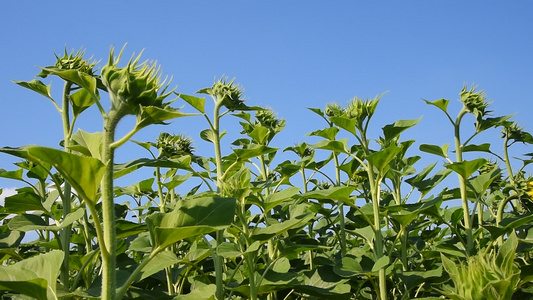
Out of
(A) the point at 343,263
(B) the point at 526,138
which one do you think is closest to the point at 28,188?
(A) the point at 343,263

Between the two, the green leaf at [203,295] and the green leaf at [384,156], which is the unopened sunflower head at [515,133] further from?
the green leaf at [203,295]

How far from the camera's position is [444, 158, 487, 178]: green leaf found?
318 cm

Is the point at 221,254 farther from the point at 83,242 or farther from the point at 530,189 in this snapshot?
the point at 530,189

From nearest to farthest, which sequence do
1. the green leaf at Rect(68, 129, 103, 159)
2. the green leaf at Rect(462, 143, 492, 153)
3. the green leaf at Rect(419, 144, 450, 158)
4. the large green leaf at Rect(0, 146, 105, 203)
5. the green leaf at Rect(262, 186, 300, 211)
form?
the large green leaf at Rect(0, 146, 105, 203)
the green leaf at Rect(68, 129, 103, 159)
the green leaf at Rect(262, 186, 300, 211)
the green leaf at Rect(419, 144, 450, 158)
the green leaf at Rect(462, 143, 492, 153)

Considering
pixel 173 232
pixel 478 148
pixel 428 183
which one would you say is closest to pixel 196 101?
pixel 173 232

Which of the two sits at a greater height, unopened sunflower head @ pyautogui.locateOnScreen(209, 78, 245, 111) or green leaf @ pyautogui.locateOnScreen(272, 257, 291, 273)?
unopened sunflower head @ pyautogui.locateOnScreen(209, 78, 245, 111)

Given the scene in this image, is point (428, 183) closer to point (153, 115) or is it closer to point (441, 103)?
point (441, 103)

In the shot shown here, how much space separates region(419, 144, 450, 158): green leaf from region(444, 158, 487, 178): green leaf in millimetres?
301

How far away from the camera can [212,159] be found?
4215mm

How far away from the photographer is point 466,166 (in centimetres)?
322

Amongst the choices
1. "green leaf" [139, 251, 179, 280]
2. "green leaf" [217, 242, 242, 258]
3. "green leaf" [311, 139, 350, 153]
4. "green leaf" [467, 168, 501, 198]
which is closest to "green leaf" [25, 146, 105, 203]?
"green leaf" [139, 251, 179, 280]

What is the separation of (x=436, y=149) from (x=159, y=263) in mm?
2031

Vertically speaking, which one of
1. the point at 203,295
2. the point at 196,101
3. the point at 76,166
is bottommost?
the point at 203,295

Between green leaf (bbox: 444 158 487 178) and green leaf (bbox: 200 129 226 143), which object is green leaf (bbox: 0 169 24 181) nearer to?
green leaf (bbox: 200 129 226 143)
